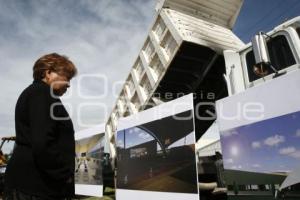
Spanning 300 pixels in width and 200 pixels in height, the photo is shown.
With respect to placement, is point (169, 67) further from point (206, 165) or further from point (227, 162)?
point (227, 162)

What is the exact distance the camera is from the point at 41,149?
161cm

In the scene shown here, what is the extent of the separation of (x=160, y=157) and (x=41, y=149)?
3.22 m

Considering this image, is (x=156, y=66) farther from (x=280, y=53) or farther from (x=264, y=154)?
(x=264, y=154)

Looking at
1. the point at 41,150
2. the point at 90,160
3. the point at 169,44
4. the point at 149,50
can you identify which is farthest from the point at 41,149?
the point at 90,160

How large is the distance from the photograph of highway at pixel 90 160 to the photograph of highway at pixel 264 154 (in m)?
3.94

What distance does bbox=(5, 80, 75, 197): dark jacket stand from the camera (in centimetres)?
165

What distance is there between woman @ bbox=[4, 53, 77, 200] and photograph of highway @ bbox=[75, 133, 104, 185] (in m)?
5.06

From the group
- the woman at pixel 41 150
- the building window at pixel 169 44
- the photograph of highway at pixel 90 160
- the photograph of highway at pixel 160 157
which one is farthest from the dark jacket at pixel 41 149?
the photograph of highway at pixel 90 160

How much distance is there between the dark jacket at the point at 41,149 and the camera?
165 cm

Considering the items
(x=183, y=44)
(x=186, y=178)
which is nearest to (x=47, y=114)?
(x=186, y=178)

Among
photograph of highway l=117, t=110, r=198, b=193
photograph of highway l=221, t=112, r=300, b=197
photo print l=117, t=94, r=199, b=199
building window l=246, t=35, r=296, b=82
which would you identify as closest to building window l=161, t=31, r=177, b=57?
photo print l=117, t=94, r=199, b=199

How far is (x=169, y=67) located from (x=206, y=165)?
68.1 inches

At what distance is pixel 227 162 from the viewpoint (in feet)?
11.2

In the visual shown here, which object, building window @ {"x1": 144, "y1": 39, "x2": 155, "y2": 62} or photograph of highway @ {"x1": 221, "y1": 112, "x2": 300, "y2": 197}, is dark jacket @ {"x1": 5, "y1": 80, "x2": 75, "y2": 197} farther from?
building window @ {"x1": 144, "y1": 39, "x2": 155, "y2": 62}
